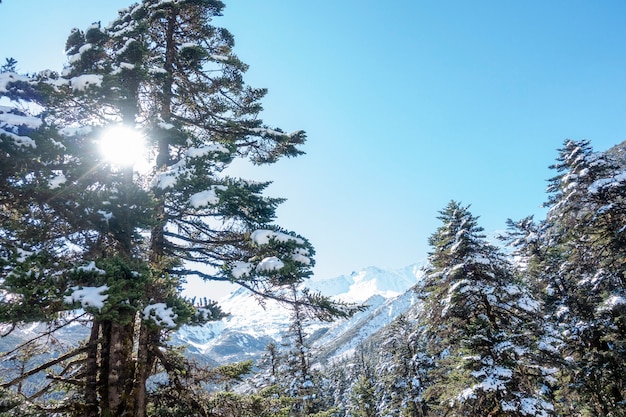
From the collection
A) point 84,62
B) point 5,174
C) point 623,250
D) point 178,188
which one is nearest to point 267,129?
point 178,188

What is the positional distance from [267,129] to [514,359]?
12591 millimetres

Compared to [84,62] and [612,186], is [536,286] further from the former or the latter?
[84,62]

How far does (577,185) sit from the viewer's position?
1673 centimetres

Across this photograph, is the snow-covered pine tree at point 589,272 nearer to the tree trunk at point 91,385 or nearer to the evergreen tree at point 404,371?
the evergreen tree at point 404,371

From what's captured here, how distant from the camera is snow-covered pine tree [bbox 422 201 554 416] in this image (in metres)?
12.8

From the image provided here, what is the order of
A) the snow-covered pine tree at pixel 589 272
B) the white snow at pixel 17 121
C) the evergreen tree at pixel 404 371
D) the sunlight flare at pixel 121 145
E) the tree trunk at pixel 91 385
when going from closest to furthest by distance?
the white snow at pixel 17 121
the tree trunk at pixel 91 385
the sunlight flare at pixel 121 145
the snow-covered pine tree at pixel 589 272
the evergreen tree at pixel 404 371

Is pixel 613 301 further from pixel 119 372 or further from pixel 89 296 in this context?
pixel 89 296

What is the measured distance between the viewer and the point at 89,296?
5074mm

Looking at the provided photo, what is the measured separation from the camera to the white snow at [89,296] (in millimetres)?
4934

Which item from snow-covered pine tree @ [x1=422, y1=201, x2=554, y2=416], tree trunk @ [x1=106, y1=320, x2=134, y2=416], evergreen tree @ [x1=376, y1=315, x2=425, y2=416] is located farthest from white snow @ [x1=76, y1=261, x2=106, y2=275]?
evergreen tree @ [x1=376, y1=315, x2=425, y2=416]

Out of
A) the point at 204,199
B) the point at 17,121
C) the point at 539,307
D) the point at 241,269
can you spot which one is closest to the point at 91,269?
the point at 204,199

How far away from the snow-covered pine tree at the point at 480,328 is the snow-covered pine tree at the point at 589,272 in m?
1.80

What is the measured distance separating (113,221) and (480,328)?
13638 mm

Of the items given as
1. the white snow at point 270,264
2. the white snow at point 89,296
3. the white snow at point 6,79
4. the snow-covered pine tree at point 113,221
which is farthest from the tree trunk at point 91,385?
the white snow at point 6,79
